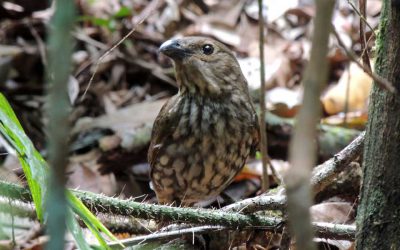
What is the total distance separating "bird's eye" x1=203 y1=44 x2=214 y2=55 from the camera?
4.10 meters

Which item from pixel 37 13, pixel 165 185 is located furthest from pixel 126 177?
pixel 37 13

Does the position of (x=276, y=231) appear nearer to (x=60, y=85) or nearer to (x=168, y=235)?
(x=168, y=235)

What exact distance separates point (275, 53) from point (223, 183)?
2545mm

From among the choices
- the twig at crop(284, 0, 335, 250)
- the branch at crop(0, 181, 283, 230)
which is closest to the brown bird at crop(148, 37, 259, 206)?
the branch at crop(0, 181, 283, 230)

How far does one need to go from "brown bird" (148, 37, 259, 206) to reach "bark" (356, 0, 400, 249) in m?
1.70

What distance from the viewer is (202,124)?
392 centimetres

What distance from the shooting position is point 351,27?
21.9 ft

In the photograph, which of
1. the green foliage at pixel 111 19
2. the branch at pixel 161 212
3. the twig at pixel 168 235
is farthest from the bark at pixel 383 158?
the green foliage at pixel 111 19

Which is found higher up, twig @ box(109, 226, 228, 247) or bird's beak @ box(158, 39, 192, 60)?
bird's beak @ box(158, 39, 192, 60)

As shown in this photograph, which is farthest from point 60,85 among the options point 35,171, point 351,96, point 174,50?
point 351,96

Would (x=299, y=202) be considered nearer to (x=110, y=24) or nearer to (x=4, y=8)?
(x=110, y=24)

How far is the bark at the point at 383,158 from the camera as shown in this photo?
214 centimetres

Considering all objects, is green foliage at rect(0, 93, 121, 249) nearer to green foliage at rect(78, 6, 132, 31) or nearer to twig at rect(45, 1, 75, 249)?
twig at rect(45, 1, 75, 249)

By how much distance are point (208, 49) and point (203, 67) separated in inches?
5.9
